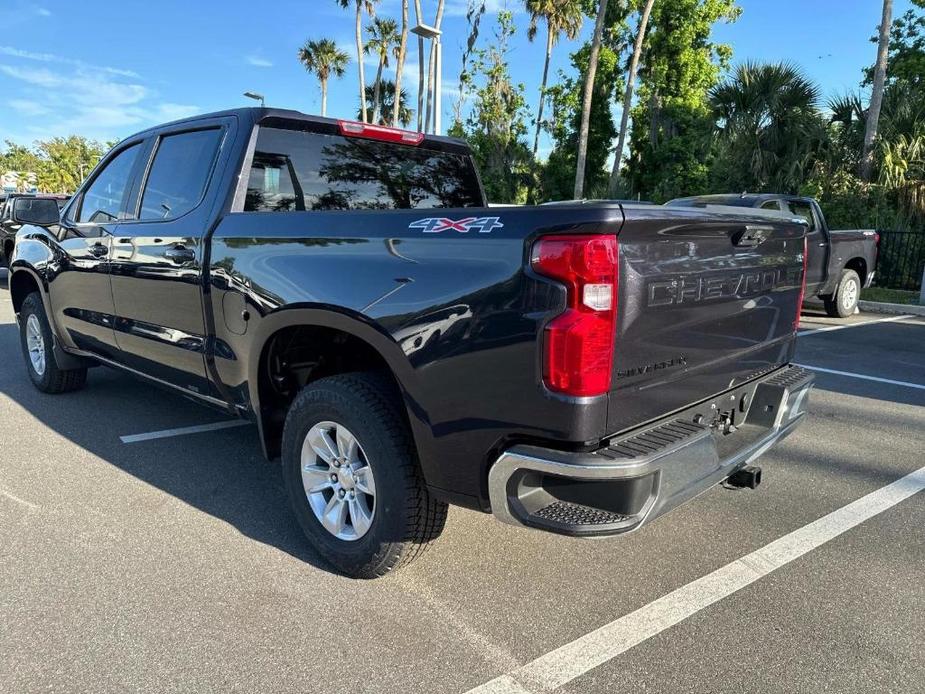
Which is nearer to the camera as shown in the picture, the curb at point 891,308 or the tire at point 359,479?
the tire at point 359,479

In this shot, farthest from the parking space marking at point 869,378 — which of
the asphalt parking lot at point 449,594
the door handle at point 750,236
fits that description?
the door handle at point 750,236

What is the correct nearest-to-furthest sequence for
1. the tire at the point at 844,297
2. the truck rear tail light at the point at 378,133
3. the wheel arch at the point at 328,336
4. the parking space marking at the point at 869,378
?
1. the wheel arch at the point at 328,336
2. the truck rear tail light at the point at 378,133
3. the parking space marking at the point at 869,378
4. the tire at the point at 844,297

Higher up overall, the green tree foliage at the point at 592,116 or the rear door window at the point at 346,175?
the green tree foliage at the point at 592,116

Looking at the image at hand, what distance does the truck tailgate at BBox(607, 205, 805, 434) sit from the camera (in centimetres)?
226

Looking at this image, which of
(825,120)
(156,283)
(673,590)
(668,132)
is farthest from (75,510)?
(668,132)

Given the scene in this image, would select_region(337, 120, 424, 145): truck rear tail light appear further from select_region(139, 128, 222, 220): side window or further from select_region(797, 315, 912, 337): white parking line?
select_region(797, 315, 912, 337): white parking line

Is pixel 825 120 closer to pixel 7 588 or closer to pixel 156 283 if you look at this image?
pixel 156 283

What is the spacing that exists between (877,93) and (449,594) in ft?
51.7

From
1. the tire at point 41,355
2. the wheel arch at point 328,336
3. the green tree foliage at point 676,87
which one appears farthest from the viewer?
the green tree foliage at point 676,87

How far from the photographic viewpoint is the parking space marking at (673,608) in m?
2.30

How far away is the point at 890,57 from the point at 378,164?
28215 millimetres

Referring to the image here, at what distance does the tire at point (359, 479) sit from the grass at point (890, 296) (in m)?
12.1

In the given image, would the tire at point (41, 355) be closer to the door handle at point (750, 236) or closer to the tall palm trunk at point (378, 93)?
the door handle at point (750, 236)

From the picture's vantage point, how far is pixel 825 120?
653 inches
